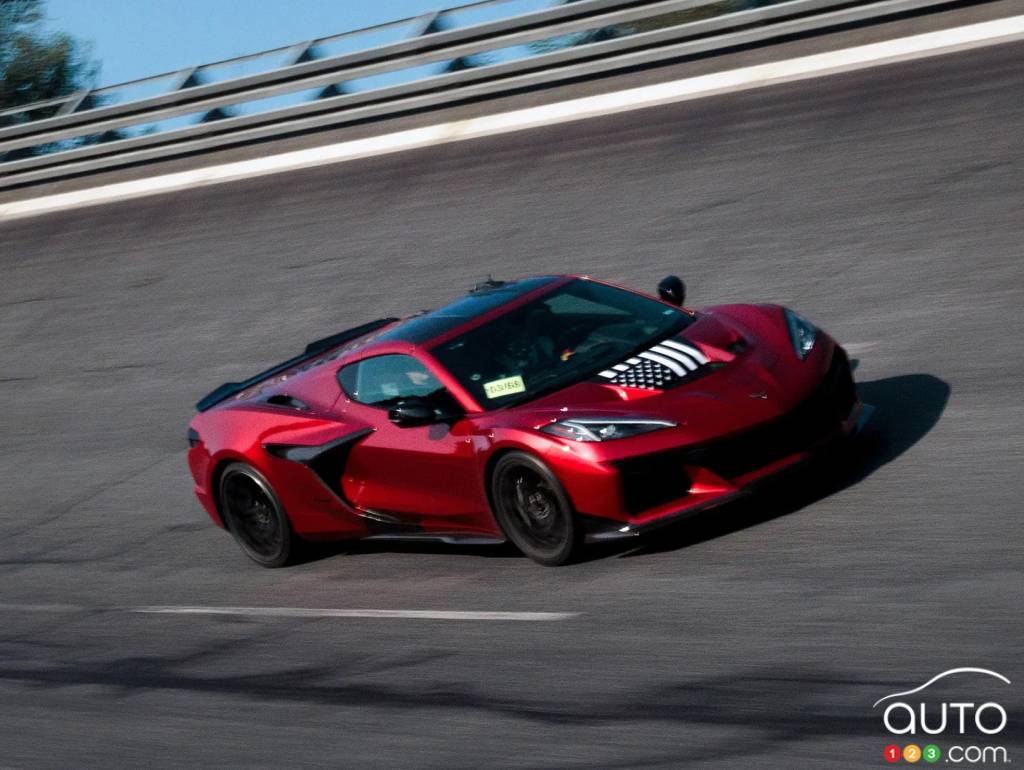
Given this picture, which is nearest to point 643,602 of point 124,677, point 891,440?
point 891,440

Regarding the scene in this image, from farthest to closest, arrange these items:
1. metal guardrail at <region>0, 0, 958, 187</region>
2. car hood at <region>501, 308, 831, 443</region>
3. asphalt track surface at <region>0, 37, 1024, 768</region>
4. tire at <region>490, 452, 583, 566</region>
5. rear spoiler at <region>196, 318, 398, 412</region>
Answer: metal guardrail at <region>0, 0, 958, 187</region> < rear spoiler at <region>196, 318, 398, 412</region> < tire at <region>490, 452, 583, 566</region> < car hood at <region>501, 308, 831, 443</region> < asphalt track surface at <region>0, 37, 1024, 768</region>

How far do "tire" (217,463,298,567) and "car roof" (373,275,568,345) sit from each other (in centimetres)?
117

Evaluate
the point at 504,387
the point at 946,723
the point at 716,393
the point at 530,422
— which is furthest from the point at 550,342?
the point at 946,723

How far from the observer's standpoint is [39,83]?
33750 millimetres

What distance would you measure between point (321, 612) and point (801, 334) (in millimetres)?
2833

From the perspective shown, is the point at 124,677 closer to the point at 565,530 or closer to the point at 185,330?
the point at 565,530

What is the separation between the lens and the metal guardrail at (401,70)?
15.1 metres

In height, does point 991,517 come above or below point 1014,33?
below

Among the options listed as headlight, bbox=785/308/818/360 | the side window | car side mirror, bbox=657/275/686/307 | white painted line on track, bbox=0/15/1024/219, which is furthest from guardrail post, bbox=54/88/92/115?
headlight, bbox=785/308/818/360

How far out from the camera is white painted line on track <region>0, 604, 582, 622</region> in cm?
666

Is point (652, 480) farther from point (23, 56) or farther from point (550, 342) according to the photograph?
point (23, 56)

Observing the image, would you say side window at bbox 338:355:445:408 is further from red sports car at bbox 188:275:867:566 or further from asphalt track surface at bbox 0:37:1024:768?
asphalt track surface at bbox 0:37:1024:768

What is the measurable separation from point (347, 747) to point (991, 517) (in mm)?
2877

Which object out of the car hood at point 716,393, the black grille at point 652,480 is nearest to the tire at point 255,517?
the car hood at point 716,393
